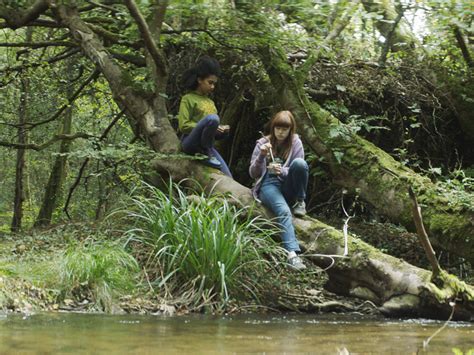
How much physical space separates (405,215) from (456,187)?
1.95ft

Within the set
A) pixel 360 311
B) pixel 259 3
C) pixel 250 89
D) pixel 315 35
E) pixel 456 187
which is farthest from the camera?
pixel 250 89

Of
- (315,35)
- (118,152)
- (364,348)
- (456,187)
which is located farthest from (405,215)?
(364,348)

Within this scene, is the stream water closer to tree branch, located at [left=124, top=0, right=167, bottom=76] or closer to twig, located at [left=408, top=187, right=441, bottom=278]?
twig, located at [left=408, top=187, right=441, bottom=278]

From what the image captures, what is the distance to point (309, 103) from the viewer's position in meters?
8.01

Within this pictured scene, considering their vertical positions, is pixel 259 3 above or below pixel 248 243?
above

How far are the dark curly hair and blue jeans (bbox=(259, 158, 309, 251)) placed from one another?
5.08 ft

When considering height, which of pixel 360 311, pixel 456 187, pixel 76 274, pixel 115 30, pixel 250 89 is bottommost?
pixel 360 311

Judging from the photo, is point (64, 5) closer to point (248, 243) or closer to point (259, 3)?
point (259, 3)

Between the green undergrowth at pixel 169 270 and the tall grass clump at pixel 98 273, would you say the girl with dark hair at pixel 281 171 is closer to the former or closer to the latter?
the green undergrowth at pixel 169 270

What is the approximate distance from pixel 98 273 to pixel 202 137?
221 centimetres

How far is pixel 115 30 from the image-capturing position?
9.64 m

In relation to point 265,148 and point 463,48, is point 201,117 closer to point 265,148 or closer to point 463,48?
point 265,148

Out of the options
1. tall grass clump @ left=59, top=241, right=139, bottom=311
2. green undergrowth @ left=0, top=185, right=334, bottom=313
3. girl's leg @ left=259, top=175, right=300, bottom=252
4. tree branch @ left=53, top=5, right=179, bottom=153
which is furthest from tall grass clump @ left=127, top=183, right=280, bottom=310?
tree branch @ left=53, top=5, right=179, bottom=153

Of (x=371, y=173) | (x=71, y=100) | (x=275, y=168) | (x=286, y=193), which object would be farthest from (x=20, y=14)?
(x=371, y=173)
